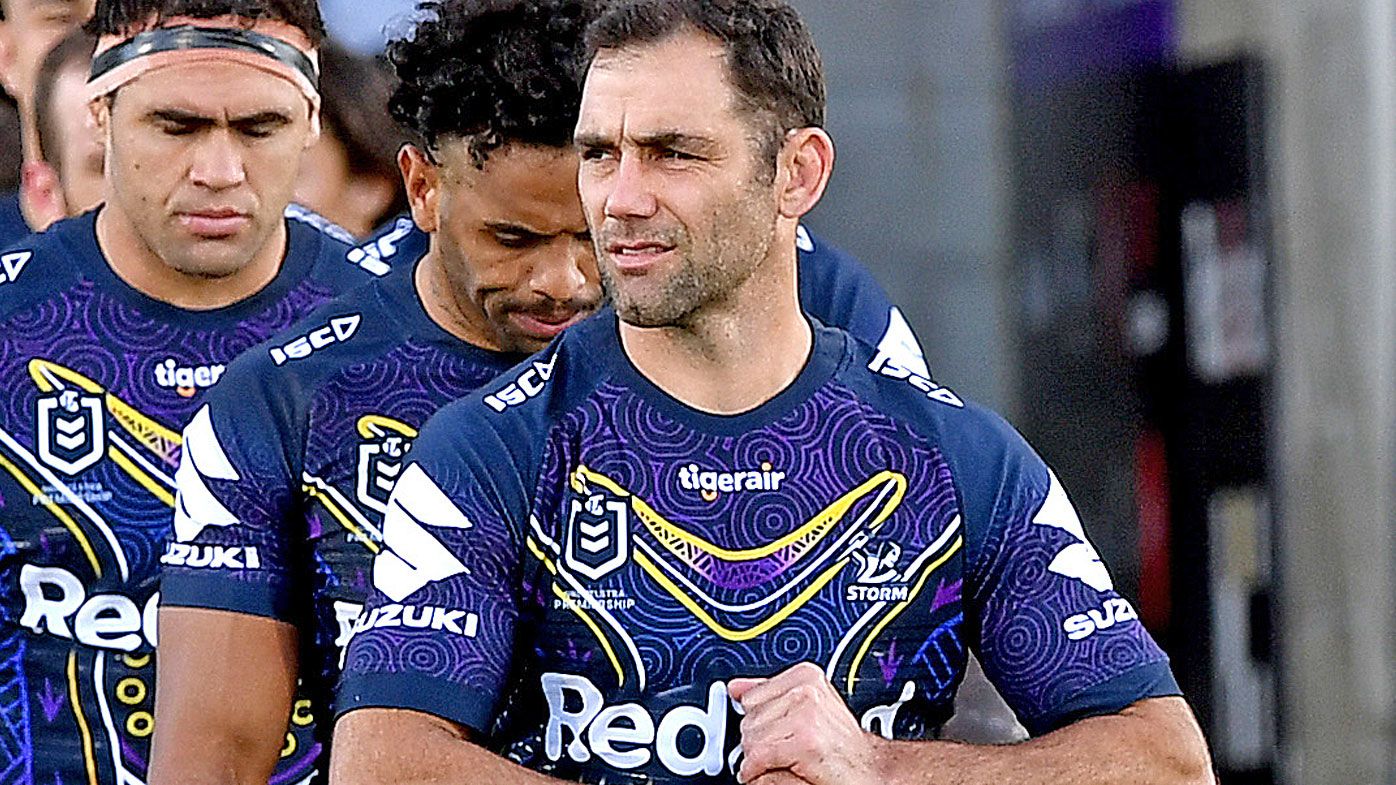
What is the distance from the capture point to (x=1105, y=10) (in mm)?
8891

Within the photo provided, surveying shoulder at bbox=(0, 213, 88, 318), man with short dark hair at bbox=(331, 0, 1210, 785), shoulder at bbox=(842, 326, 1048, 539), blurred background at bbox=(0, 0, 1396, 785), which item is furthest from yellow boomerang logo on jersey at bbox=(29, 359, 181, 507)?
blurred background at bbox=(0, 0, 1396, 785)

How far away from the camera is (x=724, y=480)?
3.95 m

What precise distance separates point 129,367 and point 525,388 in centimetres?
96

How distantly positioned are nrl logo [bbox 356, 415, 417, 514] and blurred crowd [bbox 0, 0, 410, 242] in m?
1.14

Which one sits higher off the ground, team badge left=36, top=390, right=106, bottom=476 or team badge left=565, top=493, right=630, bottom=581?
team badge left=36, top=390, right=106, bottom=476

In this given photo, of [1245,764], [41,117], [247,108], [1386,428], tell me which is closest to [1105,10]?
[1386,428]

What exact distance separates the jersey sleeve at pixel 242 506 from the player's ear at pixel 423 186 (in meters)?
0.36

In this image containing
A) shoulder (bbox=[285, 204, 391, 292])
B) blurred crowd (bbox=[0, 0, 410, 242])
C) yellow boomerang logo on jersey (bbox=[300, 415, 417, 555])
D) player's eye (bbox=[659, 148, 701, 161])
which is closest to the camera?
player's eye (bbox=[659, 148, 701, 161])

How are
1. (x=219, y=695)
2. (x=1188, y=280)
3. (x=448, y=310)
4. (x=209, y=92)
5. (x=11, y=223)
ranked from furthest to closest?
(x=1188, y=280) < (x=11, y=223) < (x=209, y=92) < (x=448, y=310) < (x=219, y=695)

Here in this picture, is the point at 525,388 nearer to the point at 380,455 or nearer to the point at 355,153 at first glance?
the point at 380,455

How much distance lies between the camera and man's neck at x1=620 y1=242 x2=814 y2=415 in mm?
3998

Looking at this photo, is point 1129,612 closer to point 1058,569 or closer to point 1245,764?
point 1058,569

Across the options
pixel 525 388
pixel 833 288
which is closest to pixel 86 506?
pixel 525 388

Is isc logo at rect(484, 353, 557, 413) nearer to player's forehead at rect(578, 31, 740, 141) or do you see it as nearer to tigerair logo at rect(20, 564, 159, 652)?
player's forehead at rect(578, 31, 740, 141)
